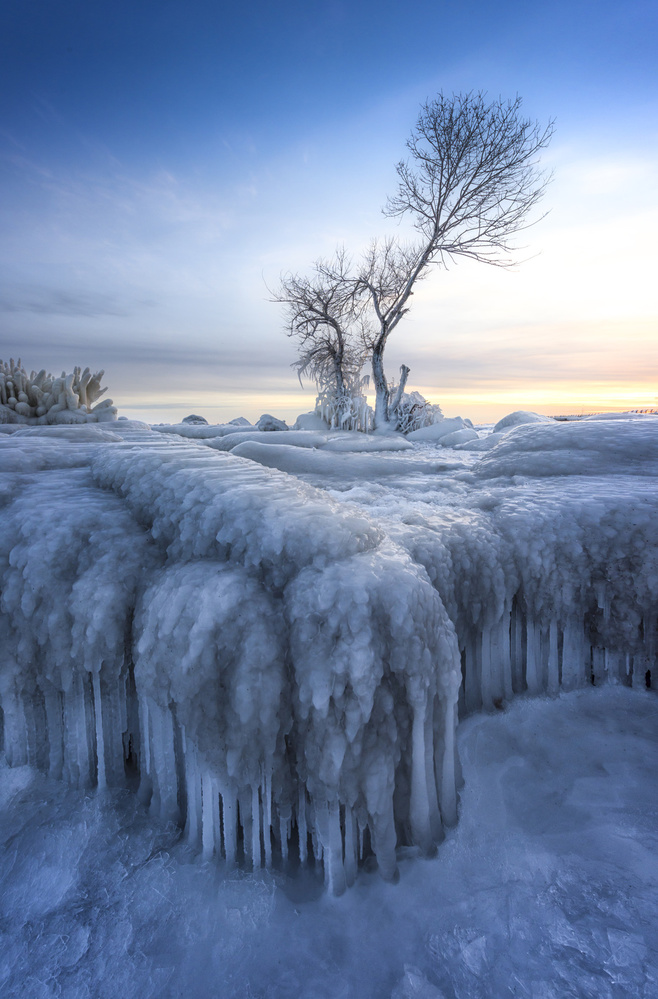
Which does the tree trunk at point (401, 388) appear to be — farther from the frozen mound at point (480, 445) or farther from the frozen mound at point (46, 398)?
the frozen mound at point (46, 398)

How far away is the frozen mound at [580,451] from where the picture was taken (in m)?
2.97

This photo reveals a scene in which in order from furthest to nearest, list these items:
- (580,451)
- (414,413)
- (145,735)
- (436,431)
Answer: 1. (414,413)
2. (436,431)
3. (580,451)
4. (145,735)

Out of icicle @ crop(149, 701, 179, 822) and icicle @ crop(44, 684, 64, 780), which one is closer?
icicle @ crop(149, 701, 179, 822)

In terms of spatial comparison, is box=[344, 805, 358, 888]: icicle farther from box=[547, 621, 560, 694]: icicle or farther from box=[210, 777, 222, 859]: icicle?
box=[547, 621, 560, 694]: icicle

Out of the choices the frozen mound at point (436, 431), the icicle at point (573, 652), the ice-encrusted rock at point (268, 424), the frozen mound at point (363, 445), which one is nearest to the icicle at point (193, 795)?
the icicle at point (573, 652)

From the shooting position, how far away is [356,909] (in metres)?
1.18

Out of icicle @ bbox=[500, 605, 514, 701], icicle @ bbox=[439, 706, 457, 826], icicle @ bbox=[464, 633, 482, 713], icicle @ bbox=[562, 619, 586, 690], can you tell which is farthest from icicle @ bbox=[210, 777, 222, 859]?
icicle @ bbox=[562, 619, 586, 690]

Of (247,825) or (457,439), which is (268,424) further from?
(247,825)

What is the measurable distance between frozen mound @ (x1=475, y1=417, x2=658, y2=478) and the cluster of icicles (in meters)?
1.22

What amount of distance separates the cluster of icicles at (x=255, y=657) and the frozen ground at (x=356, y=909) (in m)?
0.09

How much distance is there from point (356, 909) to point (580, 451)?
121 inches

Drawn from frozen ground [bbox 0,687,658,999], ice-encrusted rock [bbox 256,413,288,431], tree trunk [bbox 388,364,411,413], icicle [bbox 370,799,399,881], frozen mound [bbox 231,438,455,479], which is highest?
tree trunk [bbox 388,364,411,413]

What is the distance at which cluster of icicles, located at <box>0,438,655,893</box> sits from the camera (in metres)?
1.27

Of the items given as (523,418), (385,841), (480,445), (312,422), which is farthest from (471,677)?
(312,422)
